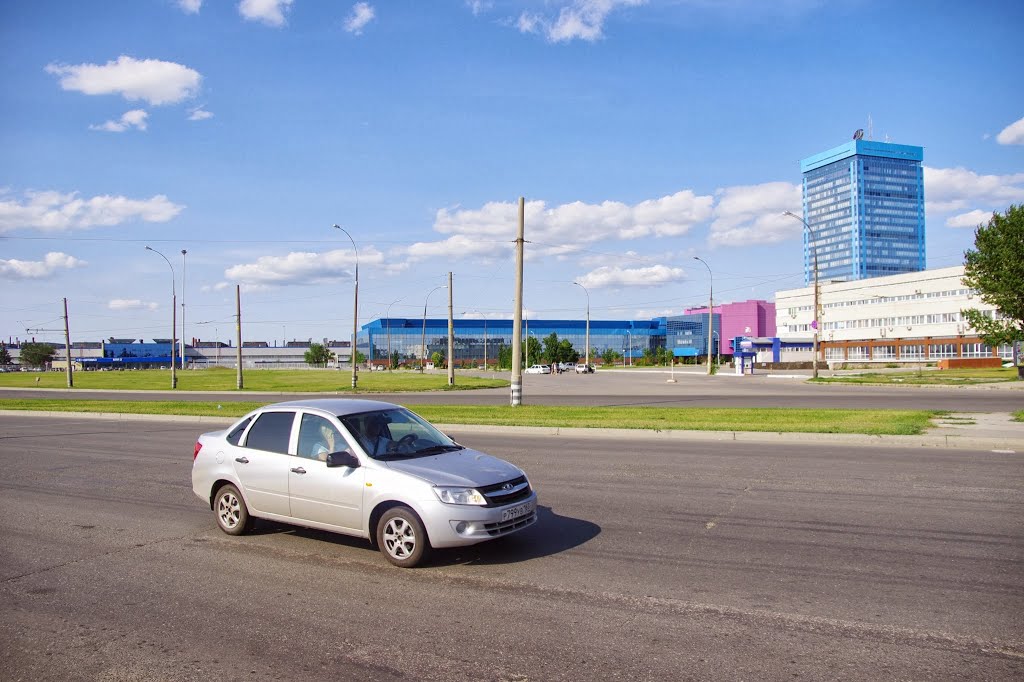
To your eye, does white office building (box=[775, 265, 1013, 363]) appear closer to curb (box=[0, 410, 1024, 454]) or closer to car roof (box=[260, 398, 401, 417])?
curb (box=[0, 410, 1024, 454])

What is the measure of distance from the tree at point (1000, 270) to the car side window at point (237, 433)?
47638mm

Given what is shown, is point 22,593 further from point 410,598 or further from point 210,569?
point 410,598

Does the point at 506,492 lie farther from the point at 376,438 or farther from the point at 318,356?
the point at 318,356

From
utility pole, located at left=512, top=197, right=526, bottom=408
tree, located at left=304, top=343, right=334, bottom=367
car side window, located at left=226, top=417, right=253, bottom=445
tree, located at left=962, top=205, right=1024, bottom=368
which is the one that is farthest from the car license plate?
tree, located at left=304, top=343, right=334, bottom=367

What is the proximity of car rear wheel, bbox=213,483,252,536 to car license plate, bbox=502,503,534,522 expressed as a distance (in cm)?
306

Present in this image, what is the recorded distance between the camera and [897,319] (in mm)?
94562

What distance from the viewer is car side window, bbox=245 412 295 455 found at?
7.79 m

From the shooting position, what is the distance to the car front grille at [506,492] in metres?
6.73

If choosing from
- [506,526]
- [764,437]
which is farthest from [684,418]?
[506,526]

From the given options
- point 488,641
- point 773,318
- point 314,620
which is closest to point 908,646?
point 488,641

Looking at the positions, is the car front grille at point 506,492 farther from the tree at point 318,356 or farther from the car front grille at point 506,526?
the tree at point 318,356

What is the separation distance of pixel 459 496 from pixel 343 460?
1.22m

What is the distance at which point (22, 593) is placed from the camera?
20.6 feet

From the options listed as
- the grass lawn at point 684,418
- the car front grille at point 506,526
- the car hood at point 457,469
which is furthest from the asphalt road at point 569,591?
the grass lawn at point 684,418
